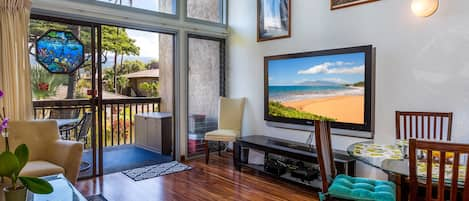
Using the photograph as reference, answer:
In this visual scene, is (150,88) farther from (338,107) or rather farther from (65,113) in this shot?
(338,107)

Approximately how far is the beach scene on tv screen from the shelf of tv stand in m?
0.39

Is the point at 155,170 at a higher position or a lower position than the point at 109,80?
lower

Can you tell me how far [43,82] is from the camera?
3387mm

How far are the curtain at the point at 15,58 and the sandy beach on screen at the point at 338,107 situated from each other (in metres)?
3.14

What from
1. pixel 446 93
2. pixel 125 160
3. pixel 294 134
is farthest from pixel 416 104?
pixel 125 160

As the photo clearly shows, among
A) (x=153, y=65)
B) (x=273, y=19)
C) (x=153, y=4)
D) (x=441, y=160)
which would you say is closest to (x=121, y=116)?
(x=153, y=65)

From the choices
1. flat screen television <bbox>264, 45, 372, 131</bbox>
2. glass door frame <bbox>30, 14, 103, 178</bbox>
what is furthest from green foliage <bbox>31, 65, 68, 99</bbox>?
flat screen television <bbox>264, 45, 372, 131</bbox>

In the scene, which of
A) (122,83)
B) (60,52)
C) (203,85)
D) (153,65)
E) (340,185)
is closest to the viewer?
(340,185)

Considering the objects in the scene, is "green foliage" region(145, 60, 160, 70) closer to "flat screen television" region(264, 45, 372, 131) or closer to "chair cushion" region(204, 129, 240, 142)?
"chair cushion" region(204, 129, 240, 142)

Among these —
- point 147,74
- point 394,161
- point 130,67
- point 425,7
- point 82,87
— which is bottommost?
point 394,161

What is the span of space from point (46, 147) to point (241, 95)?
274 centimetres

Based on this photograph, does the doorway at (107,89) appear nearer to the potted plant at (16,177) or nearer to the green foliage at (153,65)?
the green foliage at (153,65)

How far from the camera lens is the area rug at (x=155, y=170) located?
3.69m

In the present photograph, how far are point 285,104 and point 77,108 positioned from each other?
8.67 feet
